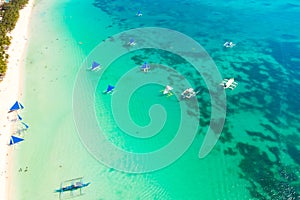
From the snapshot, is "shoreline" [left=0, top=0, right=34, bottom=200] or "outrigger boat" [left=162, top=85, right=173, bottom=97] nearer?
"shoreline" [left=0, top=0, right=34, bottom=200]

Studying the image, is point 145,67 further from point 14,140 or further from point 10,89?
point 14,140

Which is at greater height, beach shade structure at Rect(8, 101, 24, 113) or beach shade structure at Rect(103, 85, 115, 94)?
beach shade structure at Rect(103, 85, 115, 94)

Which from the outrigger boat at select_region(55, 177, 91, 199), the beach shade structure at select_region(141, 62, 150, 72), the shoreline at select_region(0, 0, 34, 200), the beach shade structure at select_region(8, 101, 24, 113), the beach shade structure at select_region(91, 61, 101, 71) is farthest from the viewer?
the beach shade structure at select_region(91, 61, 101, 71)

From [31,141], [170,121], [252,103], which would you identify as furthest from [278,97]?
[31,141]

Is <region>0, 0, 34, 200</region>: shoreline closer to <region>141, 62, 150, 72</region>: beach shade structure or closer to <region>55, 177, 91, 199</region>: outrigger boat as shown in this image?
<region>55, 177, 91, 199</region>: outrigger boat

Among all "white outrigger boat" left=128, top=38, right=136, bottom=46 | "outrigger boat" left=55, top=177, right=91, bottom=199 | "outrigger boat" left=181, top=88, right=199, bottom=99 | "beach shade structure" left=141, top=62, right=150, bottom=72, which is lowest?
"outrigger boat" left=55, top=177, right=91, bottom=199

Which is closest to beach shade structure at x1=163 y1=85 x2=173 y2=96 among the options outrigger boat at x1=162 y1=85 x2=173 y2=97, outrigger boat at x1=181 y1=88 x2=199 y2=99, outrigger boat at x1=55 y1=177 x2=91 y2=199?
outrigger boat at x1=162 y1=85 x2=173 y2=97

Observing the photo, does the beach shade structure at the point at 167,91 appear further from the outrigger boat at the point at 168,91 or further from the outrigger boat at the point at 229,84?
the outrigger boat at the point at 229,84
